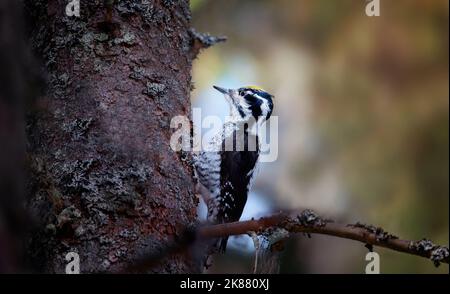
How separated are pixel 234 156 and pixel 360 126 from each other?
2.50 ft

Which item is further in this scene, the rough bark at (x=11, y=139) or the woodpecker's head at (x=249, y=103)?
the woodpecker's head at (x=249, y=103)

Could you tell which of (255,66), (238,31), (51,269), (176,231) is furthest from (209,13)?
(51,269)

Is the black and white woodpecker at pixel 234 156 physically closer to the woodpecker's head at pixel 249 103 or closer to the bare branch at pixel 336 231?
the woodpecker's head at pixel 249 103

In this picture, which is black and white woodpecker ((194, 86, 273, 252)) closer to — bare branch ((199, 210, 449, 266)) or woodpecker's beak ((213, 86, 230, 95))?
woodpecker's beak ((213, 86, 230, 95))

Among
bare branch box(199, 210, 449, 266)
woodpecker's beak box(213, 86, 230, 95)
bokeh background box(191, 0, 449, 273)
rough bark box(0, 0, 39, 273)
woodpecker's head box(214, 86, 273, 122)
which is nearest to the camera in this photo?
rough bark box(0, 0, 39, 273)

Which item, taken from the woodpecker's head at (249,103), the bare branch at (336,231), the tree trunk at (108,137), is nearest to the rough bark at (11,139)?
the tree trunk at (108,137)

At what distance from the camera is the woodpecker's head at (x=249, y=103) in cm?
420

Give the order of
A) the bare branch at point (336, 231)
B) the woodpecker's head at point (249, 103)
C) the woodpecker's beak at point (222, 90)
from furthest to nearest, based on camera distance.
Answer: the woodpecker's beak at point (222, 90) → the woodpecker's head at point (249, 103) → the bare branch at point (336, 231)

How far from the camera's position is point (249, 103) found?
425cm

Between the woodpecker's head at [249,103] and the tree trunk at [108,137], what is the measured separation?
5.39ft

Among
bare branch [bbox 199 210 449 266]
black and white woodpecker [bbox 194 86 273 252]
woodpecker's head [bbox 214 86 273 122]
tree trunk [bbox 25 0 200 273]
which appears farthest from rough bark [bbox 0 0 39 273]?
woodpecker's head [bbox 214 86 273 122]

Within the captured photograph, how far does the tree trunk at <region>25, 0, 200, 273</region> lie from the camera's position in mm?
1905
